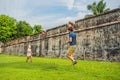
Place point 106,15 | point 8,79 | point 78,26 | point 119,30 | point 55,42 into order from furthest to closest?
point 55,42, point 78,26, point 106,15, point 119,30, point 8,79

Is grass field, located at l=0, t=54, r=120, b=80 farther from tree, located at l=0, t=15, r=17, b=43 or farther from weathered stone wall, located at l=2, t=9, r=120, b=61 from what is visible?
tree, located at l=0, t=15, r=17, b=43

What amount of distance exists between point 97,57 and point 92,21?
2.48 meters

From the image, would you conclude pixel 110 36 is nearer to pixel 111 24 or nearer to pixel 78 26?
pixel 111 24

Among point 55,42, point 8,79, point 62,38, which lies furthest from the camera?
point 55,42

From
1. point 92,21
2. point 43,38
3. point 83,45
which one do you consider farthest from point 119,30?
point 43,38

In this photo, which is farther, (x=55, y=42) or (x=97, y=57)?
(x=55, y=42)

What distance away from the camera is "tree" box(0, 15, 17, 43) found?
5897cm

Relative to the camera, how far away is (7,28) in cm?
5938

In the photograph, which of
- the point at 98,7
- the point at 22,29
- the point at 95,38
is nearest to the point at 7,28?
the point at 22,29

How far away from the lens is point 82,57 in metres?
15.9

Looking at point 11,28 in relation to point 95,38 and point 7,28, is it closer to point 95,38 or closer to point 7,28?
point 7,28

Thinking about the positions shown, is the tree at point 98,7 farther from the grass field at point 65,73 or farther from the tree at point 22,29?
the grass field at point 65,73

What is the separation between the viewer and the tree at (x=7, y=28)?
5897 centimetres

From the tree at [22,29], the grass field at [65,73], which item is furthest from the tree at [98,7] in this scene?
the grass field at [65,73]
